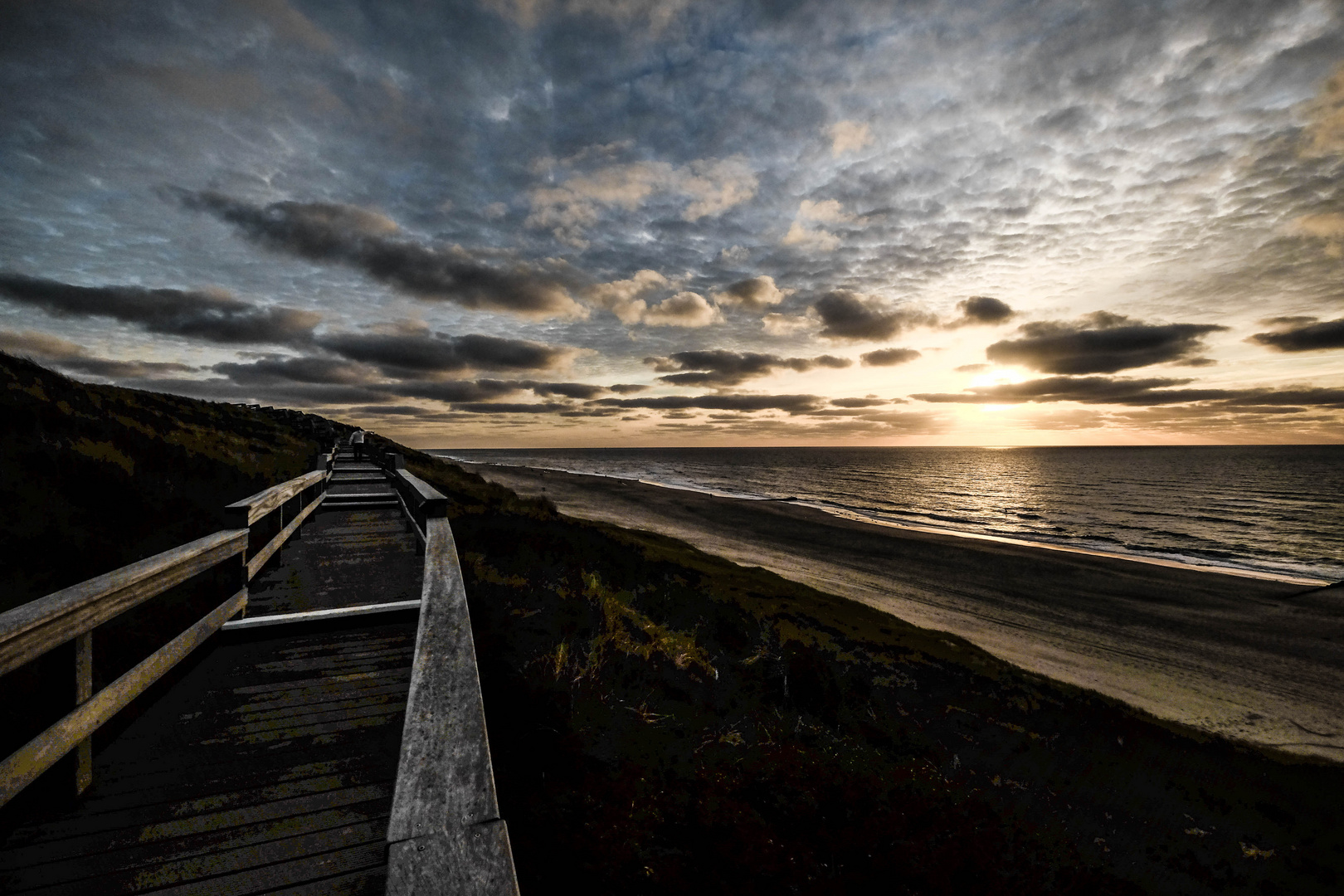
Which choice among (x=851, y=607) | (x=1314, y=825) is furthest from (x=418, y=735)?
(x=851, y=607)

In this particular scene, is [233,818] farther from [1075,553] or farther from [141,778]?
[1075,553]

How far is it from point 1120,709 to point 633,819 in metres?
9.26

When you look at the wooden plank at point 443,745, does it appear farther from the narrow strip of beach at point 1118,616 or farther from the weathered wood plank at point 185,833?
Result: the narrow strip of beach at point 1118,616

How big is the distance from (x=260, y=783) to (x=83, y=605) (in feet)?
4.13

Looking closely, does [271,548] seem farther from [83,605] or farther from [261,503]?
[83,605]

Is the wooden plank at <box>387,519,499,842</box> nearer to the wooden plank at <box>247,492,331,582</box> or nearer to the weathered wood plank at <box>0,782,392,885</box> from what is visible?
the weathered wood plank at <box>0,782,392,885</box>

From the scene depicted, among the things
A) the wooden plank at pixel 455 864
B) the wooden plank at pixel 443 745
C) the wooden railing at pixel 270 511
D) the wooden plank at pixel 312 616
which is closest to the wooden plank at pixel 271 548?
Answer: the wooden railing at pixel 270 511

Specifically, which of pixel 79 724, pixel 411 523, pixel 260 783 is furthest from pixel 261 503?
pixel 411 523

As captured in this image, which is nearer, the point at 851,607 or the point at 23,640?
the point at 23,640

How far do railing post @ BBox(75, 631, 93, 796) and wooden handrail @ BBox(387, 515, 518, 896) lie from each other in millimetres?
1580

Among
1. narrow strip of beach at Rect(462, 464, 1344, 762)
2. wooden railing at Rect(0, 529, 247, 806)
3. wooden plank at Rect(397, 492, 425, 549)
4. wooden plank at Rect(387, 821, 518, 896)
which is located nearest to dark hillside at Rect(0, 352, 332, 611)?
wooden plank at Rect(397, 492, 425, 549)

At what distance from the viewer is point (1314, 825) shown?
6.07m

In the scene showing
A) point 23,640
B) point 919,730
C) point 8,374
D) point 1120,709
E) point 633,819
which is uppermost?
point 8,374

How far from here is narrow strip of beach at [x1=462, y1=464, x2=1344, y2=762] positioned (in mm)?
10820
